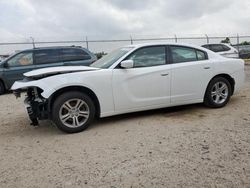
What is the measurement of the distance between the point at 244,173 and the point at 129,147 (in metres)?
1.56

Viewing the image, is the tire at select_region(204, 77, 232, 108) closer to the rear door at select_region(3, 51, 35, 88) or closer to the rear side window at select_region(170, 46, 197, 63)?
the rear side window at select_region(170, 46, 197, 63)

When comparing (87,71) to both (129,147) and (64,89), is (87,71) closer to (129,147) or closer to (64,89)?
(64,89)

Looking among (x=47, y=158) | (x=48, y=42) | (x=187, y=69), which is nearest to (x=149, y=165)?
(x=47, y=158)

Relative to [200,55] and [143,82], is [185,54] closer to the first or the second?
[200,55]

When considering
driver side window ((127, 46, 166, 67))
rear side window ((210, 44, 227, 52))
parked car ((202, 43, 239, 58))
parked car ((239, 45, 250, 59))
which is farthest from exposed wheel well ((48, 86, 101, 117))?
parked car ((239, 45, 250, 59))

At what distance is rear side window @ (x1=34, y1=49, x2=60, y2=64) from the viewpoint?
10.7m

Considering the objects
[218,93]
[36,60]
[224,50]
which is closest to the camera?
[218,93]

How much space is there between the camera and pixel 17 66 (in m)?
10.5

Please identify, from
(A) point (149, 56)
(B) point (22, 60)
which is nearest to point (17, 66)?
(B) point (22, 60)

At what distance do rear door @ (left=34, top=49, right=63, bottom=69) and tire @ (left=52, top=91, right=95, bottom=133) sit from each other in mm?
6098

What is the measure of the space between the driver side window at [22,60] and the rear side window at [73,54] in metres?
1.23

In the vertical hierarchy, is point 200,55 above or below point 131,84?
above

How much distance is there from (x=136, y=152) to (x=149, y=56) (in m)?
2.33

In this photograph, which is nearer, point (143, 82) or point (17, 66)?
point (143, 82)
